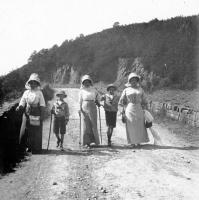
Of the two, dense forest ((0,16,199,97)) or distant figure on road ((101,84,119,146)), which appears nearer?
distant figure on road ((101,84,119,146))

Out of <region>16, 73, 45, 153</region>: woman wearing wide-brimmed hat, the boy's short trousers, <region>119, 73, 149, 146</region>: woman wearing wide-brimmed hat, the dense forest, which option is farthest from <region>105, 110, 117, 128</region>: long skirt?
the dense forest

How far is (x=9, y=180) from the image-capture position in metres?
8.22

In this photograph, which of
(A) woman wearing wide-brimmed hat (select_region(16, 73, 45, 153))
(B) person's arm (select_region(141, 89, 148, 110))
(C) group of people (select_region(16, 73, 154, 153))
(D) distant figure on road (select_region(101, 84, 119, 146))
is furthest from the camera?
(D) distant figure on road (select_region(101, 84, 119, 146))

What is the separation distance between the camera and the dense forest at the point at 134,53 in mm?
41031

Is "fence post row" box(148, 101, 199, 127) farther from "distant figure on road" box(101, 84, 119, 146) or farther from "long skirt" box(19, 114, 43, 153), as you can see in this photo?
"long skirt" box(19, 114, 43, 153)

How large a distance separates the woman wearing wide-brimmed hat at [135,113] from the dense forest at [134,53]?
20184 mm

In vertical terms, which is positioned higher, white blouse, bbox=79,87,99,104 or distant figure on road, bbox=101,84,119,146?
white blouse, bbox=79,87,99,104

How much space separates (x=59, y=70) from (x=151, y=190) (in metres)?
66.9

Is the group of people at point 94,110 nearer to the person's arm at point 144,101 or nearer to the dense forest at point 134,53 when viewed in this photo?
the person's arm at point 144,101

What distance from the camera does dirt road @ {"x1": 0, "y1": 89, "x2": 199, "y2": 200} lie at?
23.1 ft

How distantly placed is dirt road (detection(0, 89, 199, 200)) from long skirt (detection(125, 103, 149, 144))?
275 millimetres

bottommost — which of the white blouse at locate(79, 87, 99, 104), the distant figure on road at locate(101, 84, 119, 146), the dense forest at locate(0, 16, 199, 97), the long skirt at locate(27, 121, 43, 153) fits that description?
the long skirt at locate(27, 121, 43, 153)

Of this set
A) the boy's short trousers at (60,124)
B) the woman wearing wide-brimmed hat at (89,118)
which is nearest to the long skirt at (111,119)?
the woman wearing wide-brimmed hat at (89,118)

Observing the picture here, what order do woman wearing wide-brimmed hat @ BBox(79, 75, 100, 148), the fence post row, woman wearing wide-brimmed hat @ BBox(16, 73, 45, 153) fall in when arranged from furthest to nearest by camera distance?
the fence post row → woman wearing wide-brimmed hat @ BBox(79, 75, 100, 148) → woman wearing wide-brimmed hat @ BBox(16, 73, 45, 153)
